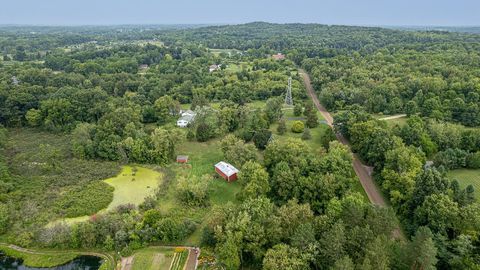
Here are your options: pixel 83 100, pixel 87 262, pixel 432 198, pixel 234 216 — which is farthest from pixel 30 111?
pixel 432 198

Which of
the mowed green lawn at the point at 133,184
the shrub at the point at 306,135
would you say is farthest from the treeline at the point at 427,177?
the mowed green lawn at the point at 133,184

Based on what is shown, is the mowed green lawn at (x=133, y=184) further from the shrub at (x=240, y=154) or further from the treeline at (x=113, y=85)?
the treeline at (x=113, y=85)

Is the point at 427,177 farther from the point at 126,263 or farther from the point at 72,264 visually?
the point at 72,264

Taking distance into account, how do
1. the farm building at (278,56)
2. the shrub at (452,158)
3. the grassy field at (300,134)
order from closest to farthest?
the shrub at (452,158)
the grassy field at (300,134)
the farm building at (278,56)

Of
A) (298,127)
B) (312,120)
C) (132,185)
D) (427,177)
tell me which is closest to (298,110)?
(312,120)

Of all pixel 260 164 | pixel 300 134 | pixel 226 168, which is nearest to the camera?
pixel 260 164

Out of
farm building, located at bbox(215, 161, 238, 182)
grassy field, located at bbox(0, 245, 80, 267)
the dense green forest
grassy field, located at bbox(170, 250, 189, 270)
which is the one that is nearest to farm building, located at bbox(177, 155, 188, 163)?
the dense green forest
